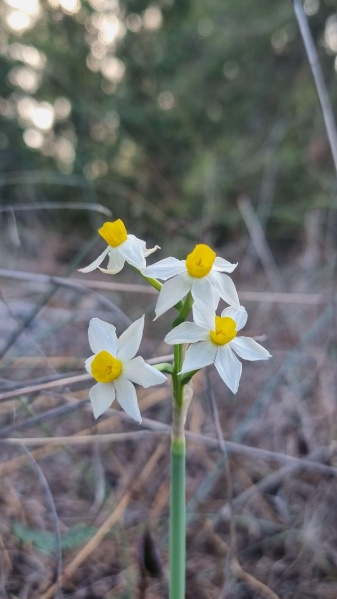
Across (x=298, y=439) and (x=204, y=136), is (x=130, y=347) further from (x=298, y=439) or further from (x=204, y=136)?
(x=204, y=136)

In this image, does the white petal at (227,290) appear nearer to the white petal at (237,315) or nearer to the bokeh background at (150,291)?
the white petal at (237,315)

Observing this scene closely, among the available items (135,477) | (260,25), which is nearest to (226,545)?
(135,477)

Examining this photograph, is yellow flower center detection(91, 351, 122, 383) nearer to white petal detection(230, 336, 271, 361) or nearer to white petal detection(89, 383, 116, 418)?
white petal detection(89, 383, 116, 418)

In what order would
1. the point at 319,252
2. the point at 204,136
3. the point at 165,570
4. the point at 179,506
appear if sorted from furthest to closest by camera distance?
the point at 204,136 → the point at 319,252 → the point at 165,570 → the point at 179,506

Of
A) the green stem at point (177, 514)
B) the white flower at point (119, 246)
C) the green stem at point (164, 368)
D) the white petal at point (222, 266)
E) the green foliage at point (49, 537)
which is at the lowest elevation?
the green stem at point (177, 514)

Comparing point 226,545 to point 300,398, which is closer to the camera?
point 226,545

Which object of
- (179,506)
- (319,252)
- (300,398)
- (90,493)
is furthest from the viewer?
(319,252)

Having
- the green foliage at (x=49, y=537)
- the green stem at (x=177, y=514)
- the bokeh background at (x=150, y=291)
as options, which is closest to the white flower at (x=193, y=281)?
the green stem at (x=177, y=514)

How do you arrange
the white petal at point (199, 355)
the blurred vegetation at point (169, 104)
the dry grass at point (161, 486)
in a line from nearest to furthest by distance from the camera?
the white petal at point (199, 355)
the dry grass at point (161, 486)
the blurred vegetation at point (169, 104)

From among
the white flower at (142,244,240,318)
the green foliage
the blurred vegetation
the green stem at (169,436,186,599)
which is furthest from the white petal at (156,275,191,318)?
the blurred vegetation
